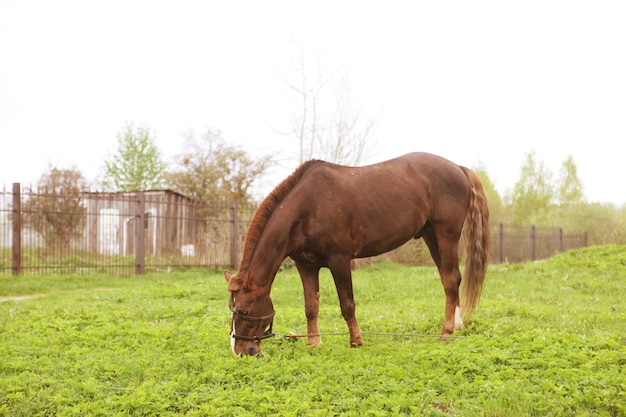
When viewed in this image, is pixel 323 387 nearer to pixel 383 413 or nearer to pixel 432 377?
pixel 383 413

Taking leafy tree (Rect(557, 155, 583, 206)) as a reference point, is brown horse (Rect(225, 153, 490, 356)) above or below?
below

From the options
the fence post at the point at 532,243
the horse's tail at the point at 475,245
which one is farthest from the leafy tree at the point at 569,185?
the horse's tail at the point at 475,245

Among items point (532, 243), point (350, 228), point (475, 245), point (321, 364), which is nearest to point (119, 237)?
point (350, 228)

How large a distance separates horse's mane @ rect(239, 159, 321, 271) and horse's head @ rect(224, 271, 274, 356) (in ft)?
0.68

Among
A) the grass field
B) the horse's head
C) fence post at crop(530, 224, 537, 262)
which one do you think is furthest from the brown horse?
fence post at crop(530, 224, 537, 262)

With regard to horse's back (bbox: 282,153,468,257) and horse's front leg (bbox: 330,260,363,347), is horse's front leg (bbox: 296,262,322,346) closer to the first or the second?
horse's front leg (bbox: 330,260,363,347)

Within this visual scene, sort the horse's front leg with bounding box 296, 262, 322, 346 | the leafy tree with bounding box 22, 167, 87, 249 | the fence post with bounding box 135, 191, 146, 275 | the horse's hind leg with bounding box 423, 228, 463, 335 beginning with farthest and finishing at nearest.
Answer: the fence post with bounding box 135, 191, 146, 275
the leafy tree with bounding box 22, 167, 87, 249
the horse's hind leg with bounding box 423, 228, 463, 335
the horse's front leg with bounding box 296, 262, 322, 346

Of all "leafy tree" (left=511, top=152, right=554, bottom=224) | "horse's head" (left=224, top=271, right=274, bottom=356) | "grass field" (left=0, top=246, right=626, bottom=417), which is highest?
"leafy tree" (left=511, top=152, right=554, bottom=224)

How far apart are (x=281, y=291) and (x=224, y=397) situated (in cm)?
639

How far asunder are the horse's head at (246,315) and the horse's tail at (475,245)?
2.66 meters

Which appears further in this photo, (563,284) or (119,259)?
(119,259)

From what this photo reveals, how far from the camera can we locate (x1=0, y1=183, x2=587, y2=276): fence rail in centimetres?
1263

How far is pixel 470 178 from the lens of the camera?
6.50m

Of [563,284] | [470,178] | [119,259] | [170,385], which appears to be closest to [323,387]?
[170,385]
